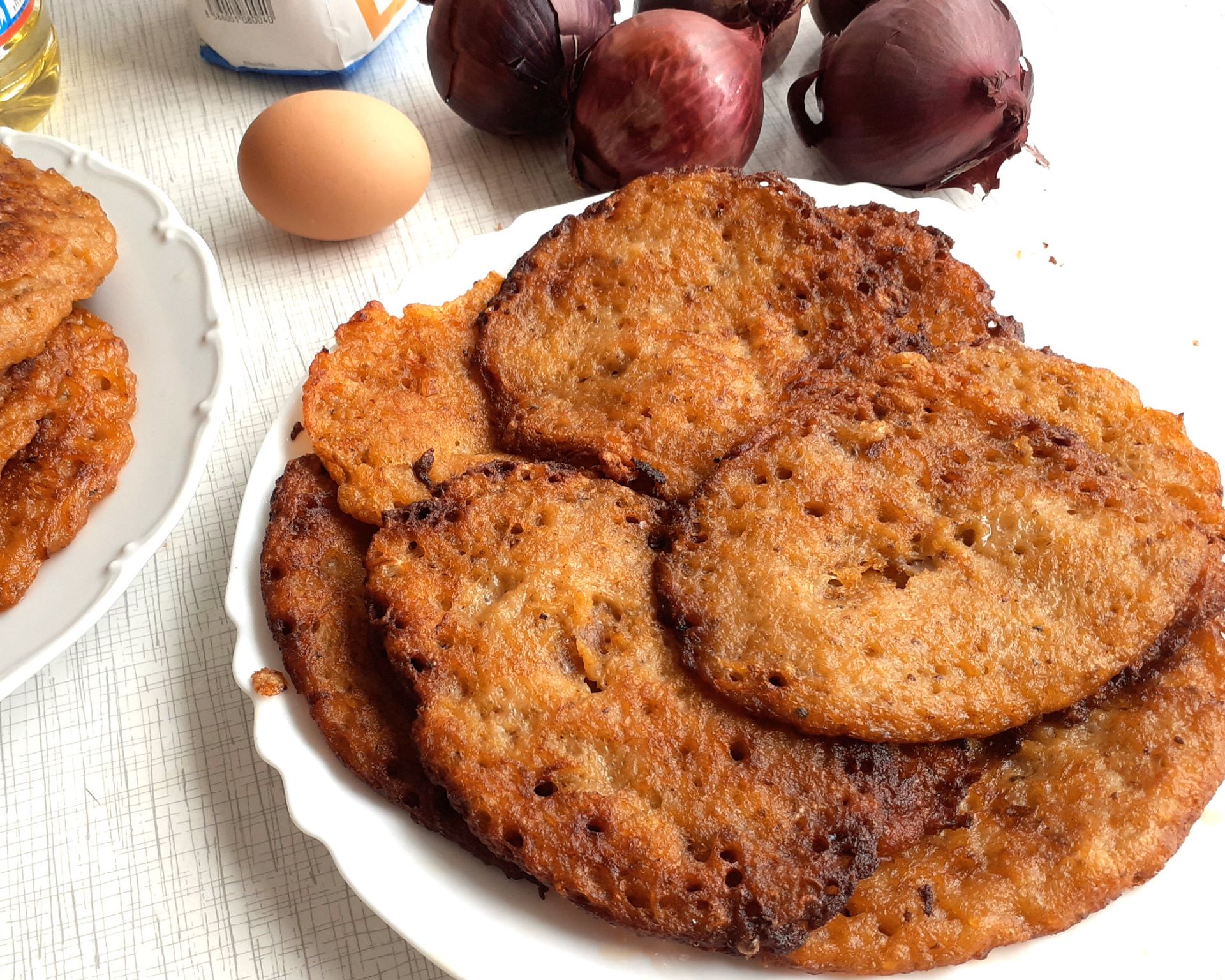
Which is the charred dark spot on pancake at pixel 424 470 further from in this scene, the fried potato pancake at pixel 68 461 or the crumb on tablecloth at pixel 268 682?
the fried potato pancake at pixel 68 461

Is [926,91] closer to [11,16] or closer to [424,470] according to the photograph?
[424,470]

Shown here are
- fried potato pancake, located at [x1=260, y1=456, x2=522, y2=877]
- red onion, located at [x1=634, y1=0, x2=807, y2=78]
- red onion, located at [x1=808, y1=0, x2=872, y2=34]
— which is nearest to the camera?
fried potato pancake, located at [x1=260, y1=456, x2=522, y2=877]

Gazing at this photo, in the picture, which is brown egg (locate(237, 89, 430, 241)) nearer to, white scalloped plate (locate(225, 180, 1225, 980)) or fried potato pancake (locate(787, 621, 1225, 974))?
white scalloped plate (locate(225, 180, 1225, 980))

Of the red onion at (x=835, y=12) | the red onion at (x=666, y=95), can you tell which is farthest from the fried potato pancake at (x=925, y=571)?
the red onion at (x=835, y=12)

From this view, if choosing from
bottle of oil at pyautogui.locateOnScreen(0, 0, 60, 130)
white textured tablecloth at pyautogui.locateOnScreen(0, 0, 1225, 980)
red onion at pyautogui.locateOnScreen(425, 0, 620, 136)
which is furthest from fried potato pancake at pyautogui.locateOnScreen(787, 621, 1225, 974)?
bottle of oil at pyautogui.locateOnScreen(0, 0, 60, 130)

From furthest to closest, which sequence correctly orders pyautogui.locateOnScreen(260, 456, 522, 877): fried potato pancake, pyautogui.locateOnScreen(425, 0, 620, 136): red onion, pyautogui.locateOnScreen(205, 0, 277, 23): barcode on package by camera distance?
1. pyautogui.locateOnScreen(205, 0, 277, 23): barcode on package
2. pyautogui.locateOnScreen(425, 0, 620, 136): red onion
3. pyautogui.locateOnScreen(260, 456, 522, 877): fried potato pancake

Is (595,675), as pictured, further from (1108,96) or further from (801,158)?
(1108,96)

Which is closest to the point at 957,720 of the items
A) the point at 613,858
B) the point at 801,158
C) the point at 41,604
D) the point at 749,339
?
the point at 613,858
